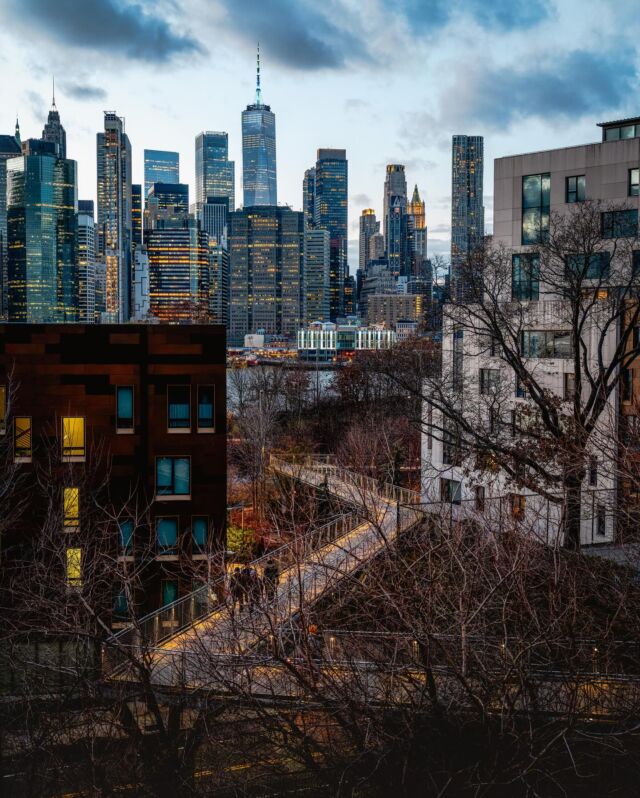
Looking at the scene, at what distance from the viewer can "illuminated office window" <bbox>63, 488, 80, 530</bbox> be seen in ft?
74.9

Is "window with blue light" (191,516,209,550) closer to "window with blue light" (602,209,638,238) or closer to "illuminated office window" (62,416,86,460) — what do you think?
"illuminated office window" (62,416,86,460)

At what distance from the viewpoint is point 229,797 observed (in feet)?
34.5

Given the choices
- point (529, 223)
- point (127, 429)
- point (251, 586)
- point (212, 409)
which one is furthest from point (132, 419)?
point (529, 223)

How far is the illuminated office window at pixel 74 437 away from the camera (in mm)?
23531

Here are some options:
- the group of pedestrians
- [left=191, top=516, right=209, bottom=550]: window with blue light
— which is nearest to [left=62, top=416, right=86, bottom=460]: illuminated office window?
[left=191, top=516, right=209, bottom=550]: window with blue light

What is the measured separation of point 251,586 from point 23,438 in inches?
460

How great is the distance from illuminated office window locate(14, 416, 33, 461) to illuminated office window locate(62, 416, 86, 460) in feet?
3.13

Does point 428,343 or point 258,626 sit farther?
point 428,343

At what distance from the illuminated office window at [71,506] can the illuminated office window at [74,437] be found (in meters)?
1.02

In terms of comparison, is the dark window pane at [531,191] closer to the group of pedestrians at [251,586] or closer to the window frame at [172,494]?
the window frame at [172,494]

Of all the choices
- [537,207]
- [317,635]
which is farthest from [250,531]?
[317,635]

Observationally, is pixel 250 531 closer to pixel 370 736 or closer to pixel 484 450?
pixel 484 450

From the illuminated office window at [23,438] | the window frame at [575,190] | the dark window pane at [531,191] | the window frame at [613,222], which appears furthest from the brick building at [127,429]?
the window frame at [575,190]

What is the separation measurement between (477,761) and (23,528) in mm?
16408
